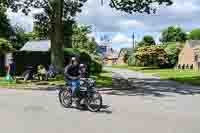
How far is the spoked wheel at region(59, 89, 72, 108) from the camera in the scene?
1714cm

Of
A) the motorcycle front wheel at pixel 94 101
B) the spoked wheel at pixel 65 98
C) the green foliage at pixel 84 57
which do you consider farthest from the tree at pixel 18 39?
the motorcycle front wheel at pixel 94 101

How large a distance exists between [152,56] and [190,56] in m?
13.5

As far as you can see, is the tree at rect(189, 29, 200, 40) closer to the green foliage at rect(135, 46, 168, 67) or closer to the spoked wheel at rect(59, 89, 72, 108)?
the green foliage at rect(135, 46, 168, 67)

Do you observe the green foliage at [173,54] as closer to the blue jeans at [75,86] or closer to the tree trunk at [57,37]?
the tree trunk at [57,37]

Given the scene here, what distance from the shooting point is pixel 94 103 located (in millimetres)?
16344

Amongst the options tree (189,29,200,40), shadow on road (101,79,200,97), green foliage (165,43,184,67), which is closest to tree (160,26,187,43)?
tree (189,29,200,40)

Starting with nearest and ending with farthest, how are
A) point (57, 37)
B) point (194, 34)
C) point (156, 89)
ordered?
1. point (156, 89)
2. point (57, 37)
3. point (194, 34)

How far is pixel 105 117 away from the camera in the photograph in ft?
48.4

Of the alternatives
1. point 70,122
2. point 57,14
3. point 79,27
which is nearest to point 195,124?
point 70,122

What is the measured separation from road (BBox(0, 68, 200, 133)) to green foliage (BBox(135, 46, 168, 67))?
74.1 metres

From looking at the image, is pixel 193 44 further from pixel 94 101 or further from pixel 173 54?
pixel 94 101

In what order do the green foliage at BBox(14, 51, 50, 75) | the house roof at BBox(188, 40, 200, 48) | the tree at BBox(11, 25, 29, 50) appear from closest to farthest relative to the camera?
the green foliage at BBox(14, 51, 50, 75) → the tree at BBox(11, 25, 29, 50) → the house roof at BBox(188, 40, 200, 48)

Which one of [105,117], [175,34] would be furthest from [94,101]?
[175,34]

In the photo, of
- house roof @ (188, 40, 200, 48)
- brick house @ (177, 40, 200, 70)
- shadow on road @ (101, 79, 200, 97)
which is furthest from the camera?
house roof @ (188, 40, 200, 48)
